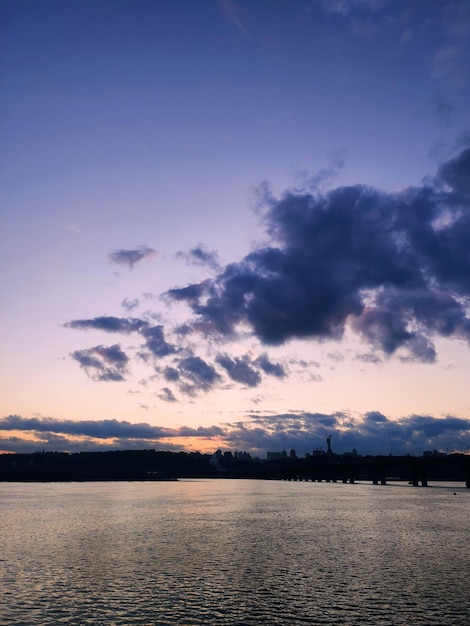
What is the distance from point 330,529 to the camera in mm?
85250

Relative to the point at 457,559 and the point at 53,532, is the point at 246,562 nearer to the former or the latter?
the point at 457,559

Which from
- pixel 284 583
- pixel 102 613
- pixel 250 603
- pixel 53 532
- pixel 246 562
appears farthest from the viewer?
pixel 53 532

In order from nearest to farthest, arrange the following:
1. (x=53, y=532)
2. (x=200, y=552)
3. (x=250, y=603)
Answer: (x=250, y=603) → (x=200, y=552) → (x=53, y=532)

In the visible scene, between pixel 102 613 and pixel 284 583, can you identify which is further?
pixel 284 583

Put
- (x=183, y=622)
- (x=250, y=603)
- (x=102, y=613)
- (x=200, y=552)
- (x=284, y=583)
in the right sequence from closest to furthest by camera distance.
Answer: (x=183, y=622) < (x=102, y=613) < (x=250, y=603) < (x=284, y=583) < (x=200, y=552)

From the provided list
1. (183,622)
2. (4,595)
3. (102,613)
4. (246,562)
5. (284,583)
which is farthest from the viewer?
(246,562)

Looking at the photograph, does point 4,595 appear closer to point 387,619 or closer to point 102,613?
point 102,613

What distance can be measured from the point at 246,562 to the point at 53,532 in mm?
41804

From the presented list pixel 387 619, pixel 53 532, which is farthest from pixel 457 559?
pixel 53 532

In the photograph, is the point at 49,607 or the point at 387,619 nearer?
the point at 387,619

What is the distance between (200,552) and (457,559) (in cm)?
2731

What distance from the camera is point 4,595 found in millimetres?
40500

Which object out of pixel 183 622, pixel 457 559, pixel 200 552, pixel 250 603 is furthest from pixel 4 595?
pixel 457 559

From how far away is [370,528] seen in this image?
85.6 meters
